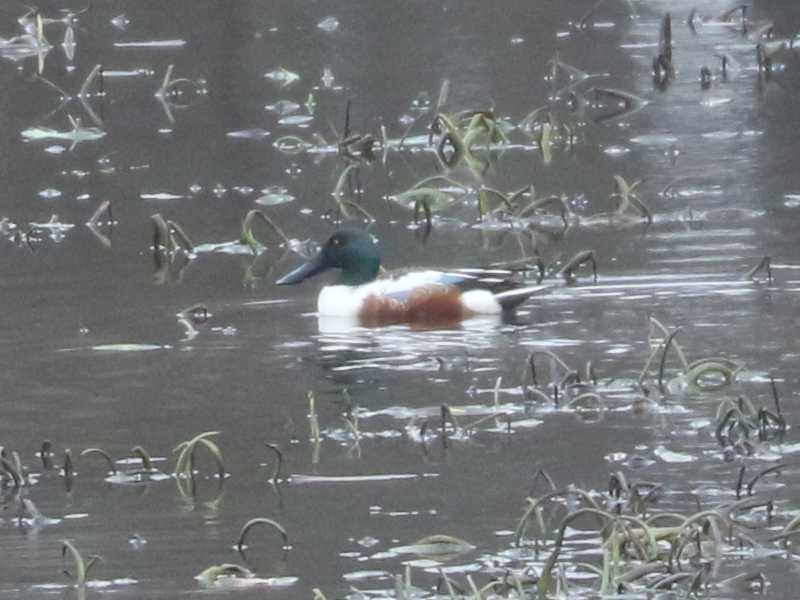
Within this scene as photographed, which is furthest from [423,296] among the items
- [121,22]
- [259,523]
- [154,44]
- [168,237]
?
[121,22]

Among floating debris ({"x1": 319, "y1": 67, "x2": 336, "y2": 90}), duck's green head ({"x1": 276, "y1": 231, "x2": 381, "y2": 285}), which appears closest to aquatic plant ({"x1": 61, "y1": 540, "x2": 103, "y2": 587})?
duck's green head ({"x1": 276, "y1": 231, "x2": 381, "y2": 285})

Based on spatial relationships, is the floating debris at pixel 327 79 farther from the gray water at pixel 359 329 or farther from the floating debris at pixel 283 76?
the floating debris at pixel 283 76

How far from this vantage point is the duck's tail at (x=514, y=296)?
38.8 feet

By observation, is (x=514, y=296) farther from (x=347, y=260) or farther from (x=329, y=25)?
(x=329, y=25)

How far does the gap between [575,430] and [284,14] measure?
14912 mm

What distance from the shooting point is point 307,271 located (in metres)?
12.6

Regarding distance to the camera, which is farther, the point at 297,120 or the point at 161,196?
the point at 297,120

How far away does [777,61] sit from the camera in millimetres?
20000

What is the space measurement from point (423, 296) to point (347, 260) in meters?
0.71

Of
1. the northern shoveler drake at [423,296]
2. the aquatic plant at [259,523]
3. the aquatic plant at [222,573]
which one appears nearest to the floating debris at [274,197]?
the northern shoveler drake at [423,296]

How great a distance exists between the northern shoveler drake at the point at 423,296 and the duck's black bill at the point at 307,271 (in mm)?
192

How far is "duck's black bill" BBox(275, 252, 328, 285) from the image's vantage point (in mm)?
12617

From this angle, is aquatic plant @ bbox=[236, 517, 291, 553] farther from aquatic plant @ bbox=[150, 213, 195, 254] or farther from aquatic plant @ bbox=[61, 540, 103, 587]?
aquatic plant @ bbox=[150, 213, 195, 254]

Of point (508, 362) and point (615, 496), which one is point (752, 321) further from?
point (615, 496)
